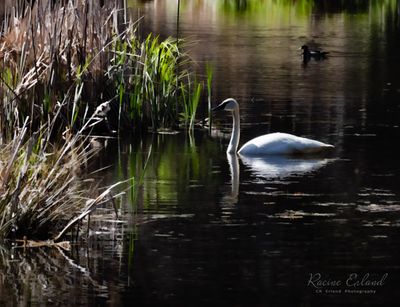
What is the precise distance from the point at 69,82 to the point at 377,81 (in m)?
10.3

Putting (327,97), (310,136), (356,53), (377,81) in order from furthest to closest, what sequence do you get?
1. (356,53)
2. (377,81)
3. (327,97)
4. (310,136)

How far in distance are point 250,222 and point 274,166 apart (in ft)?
12.0

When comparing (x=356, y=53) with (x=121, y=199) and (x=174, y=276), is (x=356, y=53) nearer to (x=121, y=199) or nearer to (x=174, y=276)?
(x=121, y=199)

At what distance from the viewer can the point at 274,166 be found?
15133 millimetres

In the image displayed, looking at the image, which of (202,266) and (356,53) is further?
(356,53)

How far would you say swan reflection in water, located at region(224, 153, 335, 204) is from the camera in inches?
565

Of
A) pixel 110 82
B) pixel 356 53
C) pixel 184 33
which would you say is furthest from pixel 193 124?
pixel 184 33

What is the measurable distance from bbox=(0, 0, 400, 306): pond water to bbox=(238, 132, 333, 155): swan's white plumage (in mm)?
328

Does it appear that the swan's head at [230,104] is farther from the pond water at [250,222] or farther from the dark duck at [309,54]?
the dark duck at [309,54]

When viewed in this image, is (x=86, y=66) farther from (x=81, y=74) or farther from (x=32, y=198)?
(x=32, y=198)

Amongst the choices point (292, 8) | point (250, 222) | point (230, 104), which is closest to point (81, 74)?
point (230, 104)

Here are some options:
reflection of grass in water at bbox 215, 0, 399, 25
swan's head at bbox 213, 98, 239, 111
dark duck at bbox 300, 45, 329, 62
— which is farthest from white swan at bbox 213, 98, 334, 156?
reflection of grass in water at bbox 215, 0, 399, 25

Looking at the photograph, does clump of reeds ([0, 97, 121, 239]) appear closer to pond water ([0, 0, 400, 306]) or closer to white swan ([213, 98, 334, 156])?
pond water ([0, 0, 400, 306])

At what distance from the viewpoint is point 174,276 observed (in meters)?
9.50
